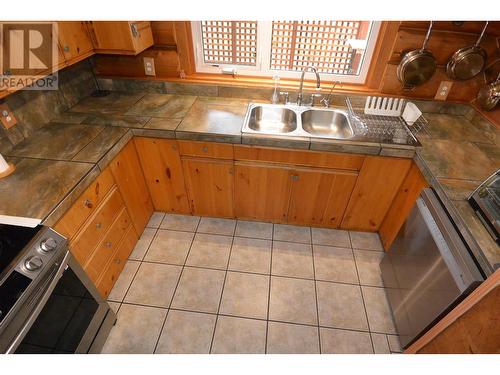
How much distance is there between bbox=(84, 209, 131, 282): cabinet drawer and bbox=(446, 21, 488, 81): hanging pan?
7.97ft

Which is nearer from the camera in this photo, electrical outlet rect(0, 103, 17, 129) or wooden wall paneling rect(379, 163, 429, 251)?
electrical outlet rect(0, 103, 17, 129)

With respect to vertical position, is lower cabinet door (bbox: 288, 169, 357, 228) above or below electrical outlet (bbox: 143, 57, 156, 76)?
below

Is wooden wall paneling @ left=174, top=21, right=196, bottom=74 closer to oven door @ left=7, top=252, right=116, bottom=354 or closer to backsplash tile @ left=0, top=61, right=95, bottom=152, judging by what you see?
backsplash tile @ left=0, top=61, right=95, bottom=152

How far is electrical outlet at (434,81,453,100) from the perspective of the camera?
184 cm

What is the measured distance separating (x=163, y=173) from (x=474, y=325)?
1.84 m

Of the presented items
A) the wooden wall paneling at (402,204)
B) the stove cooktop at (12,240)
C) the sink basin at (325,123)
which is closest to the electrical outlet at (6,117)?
the stove cooktop at (12,240)

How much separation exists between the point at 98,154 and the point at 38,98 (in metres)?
0.66

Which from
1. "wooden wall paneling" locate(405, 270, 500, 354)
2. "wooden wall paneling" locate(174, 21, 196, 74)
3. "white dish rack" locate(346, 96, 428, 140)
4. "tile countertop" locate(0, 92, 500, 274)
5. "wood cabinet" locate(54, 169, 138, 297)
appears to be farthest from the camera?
"wooden wall paneling" locate(174, 21, 196, 74)

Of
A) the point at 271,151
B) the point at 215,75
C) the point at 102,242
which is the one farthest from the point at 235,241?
the point at 215,75

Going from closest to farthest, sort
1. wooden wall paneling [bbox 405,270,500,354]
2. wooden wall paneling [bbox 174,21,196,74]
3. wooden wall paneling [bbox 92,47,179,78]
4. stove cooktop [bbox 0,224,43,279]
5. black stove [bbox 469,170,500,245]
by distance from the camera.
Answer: wooden wall paneling [bbox 405,270,500,354], stove cooktop [bbox 0,224,43,279], black stove [bbox 469,170,500,245], wooden wall paneling [bbox 174,21,196,74], wooden wall paneling [bbox 92,47,179,78]

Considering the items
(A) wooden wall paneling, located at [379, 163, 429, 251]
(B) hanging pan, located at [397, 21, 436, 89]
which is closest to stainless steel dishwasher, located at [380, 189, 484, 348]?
(A) wooden wall paneling, located at [379, 163, 429, 251]

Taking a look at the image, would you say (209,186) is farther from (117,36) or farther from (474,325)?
(474,325)

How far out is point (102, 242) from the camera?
58.6 inches
